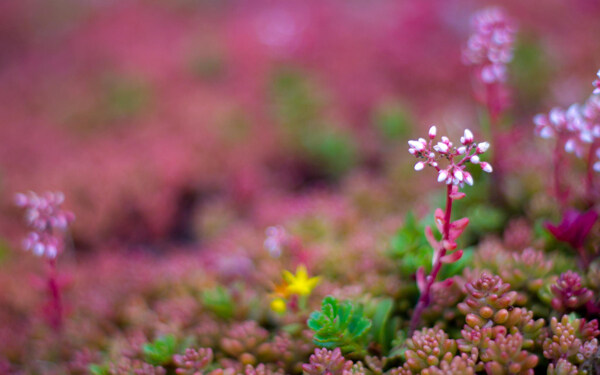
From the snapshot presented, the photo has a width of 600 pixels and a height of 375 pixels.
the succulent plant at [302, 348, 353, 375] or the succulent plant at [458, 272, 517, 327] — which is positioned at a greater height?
the succulent plant at [458, 272, 517, 327]

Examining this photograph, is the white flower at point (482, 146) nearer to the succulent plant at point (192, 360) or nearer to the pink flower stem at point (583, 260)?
the pink flower stem at point (583, 260)

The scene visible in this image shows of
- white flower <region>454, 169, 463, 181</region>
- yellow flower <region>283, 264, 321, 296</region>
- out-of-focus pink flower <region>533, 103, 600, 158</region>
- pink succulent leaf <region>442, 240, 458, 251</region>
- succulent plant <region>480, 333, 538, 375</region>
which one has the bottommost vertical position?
succulent plant <region>480, 333, 538, 375</region>

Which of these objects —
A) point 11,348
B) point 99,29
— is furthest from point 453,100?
point 99,29

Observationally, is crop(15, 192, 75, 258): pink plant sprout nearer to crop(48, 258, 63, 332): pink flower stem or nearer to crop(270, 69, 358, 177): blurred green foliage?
crop(48, 258, 63, 332): pink flower stem

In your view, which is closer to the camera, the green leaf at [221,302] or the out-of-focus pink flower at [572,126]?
the out-of-focus pink flower at [572,126]

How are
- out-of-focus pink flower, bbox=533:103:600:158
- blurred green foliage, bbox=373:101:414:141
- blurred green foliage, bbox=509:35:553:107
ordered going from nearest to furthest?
out-of-focus pink flower, bbox=533:103:600:158, blurred green foliage, bbox=373:101:414:141, blurred green foliage, bbox=509:35:553:107

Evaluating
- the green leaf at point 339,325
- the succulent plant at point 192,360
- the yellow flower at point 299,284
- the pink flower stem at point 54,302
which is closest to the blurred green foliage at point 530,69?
the yellow flower at point 299,284

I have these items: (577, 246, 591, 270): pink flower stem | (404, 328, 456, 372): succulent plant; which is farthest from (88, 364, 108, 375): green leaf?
(577, 246, 591, 270): pink flower stem

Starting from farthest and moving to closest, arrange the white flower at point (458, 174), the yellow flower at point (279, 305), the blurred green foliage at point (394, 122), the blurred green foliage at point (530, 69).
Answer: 1. the blurred green foliage at point (530, 69)
2. the blurred green foliage at point (394, 122)
3. the yellow flower at point (279, 305)
4. the white flower at point (458, 174)

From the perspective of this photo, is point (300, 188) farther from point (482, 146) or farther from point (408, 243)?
point (482, 146)
